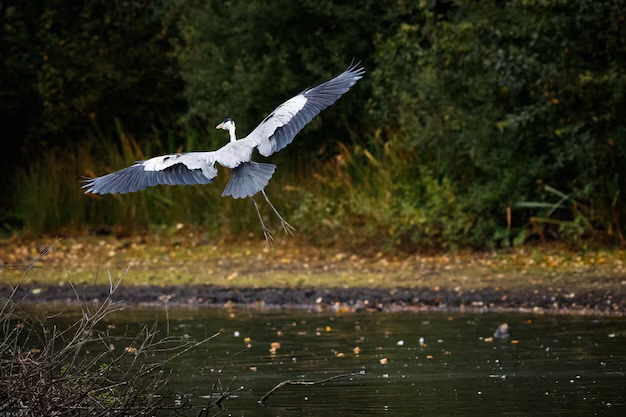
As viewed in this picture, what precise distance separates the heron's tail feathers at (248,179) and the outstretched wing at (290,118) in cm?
12

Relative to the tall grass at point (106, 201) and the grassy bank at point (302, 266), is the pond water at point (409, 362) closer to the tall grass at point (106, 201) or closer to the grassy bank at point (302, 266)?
the grassy bank at point (302, 266)

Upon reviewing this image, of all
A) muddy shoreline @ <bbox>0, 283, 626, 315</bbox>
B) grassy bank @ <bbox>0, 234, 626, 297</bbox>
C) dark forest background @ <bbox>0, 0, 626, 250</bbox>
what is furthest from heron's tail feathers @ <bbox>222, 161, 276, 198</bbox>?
dark forest background @ <bbox>0, 0, 626, 250</bbox>

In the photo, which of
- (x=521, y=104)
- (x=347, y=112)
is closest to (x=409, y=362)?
(x=521, y=104)

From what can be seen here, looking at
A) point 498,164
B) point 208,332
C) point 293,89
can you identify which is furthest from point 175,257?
point 208,332

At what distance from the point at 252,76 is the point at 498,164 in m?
4.91

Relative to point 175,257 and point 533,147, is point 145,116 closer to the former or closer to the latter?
point 175,257

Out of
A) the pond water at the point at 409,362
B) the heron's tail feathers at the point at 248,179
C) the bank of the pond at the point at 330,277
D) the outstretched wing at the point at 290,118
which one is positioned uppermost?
the outstretched wing at the point at 290,118

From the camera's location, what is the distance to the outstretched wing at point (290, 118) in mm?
8695

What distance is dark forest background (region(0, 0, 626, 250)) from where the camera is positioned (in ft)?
50.9

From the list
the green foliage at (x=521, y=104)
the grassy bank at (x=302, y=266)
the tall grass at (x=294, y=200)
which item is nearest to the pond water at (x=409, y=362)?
the grassy bank at (x=302, y=266)

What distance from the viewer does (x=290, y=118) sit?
881 centimetres

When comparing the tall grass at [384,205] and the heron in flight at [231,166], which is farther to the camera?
the tall grass at [384,205]

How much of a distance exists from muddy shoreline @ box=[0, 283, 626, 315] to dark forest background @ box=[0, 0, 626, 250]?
9.03 feet

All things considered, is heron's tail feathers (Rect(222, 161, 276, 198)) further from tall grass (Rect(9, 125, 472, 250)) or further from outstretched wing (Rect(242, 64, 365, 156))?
tall grass (Rect(9, 125, 472, 250))
